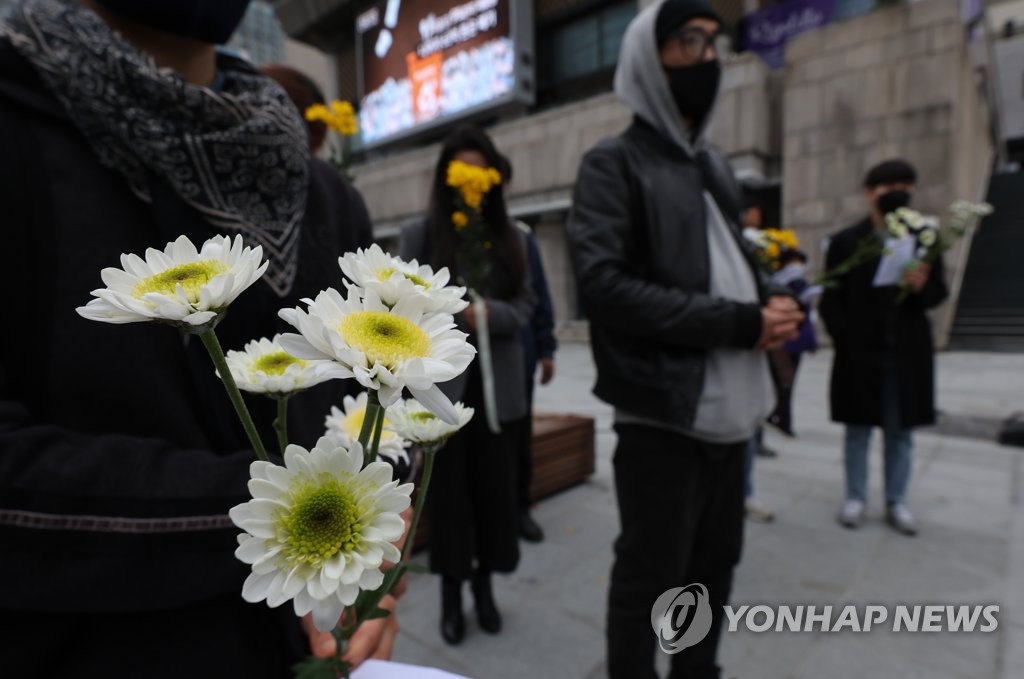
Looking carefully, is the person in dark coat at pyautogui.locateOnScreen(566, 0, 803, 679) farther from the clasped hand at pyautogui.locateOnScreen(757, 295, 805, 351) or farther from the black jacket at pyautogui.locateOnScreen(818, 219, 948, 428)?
the black jacket at pyautogui.locateOnScreen(818, 219, 948, 428)

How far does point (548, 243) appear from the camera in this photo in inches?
491

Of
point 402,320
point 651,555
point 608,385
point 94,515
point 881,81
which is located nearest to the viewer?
point 402,320

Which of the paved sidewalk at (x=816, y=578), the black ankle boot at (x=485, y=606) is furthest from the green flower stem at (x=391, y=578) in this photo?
the black ankle boot at (x=485, y=606)

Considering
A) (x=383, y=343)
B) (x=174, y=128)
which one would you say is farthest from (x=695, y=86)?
(x=383, y=343)

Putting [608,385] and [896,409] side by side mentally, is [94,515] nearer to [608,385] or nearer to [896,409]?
[608,385]

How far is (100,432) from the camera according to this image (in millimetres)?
741

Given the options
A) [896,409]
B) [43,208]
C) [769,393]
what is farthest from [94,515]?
[896,409]

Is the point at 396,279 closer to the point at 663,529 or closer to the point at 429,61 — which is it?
the point at 663,529

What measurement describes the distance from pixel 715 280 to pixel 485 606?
5.13 feet

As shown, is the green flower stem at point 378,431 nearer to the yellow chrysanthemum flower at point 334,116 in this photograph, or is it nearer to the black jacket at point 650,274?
the black jacket at point 650,274

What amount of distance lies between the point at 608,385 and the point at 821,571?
70.8 inches

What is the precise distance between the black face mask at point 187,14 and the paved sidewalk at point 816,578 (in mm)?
2034

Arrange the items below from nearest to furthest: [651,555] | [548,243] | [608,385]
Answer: [651,555]
[608,385]
[548,243]

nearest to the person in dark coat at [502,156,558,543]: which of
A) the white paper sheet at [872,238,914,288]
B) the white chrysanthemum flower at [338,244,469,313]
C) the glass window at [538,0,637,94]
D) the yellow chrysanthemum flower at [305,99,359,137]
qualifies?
the yellow chrysanthemum flower at [305,99,359,137]
